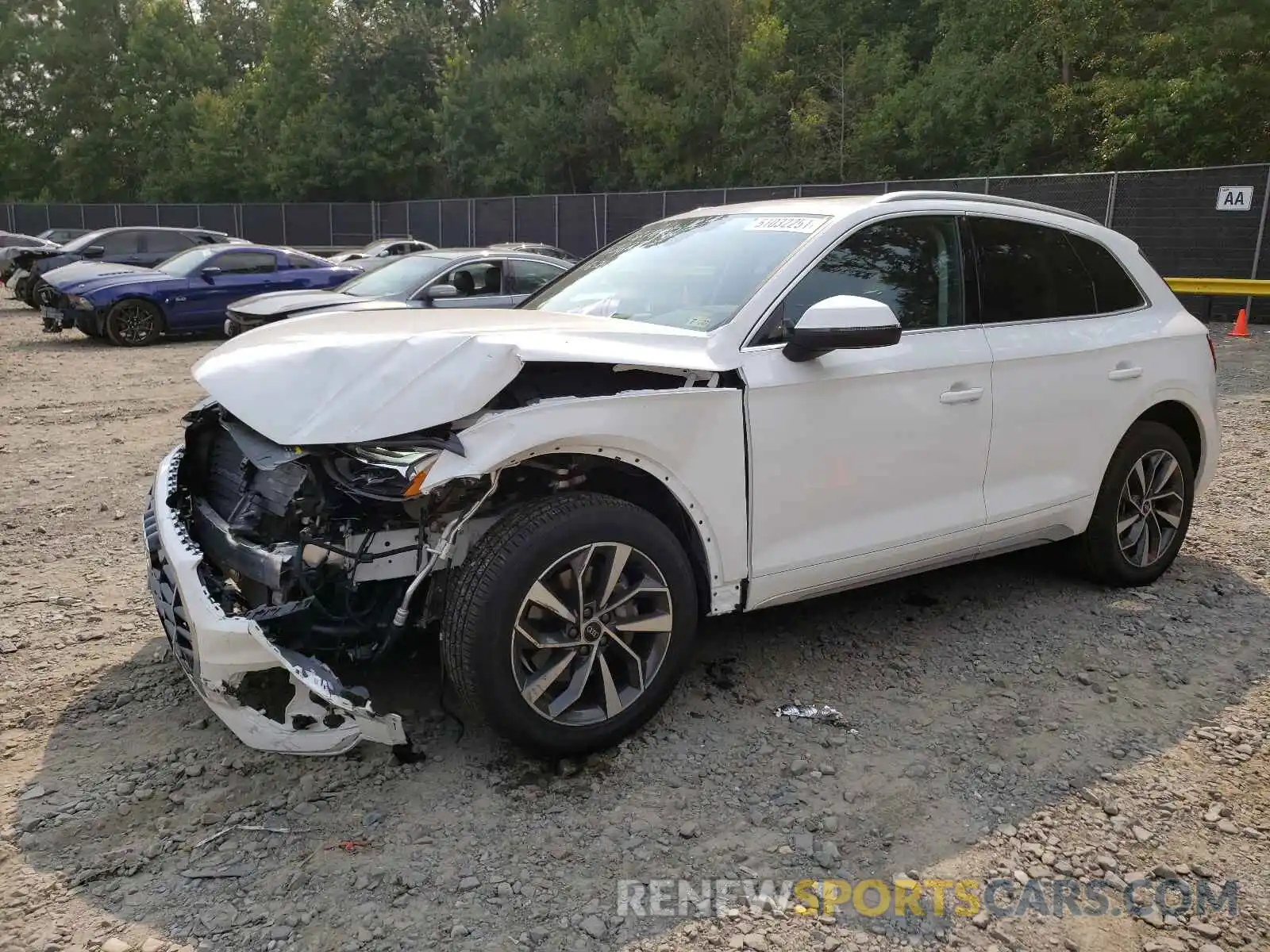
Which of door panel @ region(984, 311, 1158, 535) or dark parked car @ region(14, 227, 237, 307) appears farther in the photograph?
dark parked car @ region(14, 227, 237, 307)

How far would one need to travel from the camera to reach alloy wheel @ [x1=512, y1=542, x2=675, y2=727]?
3.15m

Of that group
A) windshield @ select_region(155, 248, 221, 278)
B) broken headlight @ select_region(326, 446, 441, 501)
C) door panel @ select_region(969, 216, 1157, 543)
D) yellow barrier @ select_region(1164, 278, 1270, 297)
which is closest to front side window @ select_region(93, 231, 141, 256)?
windshield @ select_region(155, 248, 221, 278)

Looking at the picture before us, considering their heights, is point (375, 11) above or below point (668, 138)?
above

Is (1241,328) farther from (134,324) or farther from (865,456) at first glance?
(134,324)

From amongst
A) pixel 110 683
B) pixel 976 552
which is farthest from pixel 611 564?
pixel 110 683

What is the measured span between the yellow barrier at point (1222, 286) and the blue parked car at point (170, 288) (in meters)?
12.9

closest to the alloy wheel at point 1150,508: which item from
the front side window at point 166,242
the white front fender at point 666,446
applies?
the white front fender at point 666,446

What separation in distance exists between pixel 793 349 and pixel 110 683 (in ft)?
9.44

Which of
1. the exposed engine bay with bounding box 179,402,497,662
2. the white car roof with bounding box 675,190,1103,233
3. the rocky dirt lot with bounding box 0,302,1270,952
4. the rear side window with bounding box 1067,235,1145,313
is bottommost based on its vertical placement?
the rocky dirt lot with bounding box 0,302,1270,952

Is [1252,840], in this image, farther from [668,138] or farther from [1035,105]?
[668,138]

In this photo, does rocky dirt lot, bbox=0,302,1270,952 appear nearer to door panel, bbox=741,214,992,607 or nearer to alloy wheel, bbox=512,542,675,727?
alloy wheel, bbox=512,542,675,727

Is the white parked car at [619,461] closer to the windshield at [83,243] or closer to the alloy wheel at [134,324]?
the alloy wheel at [134,324]

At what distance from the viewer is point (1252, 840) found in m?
2.96

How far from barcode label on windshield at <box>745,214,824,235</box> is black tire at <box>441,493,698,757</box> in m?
1.37
